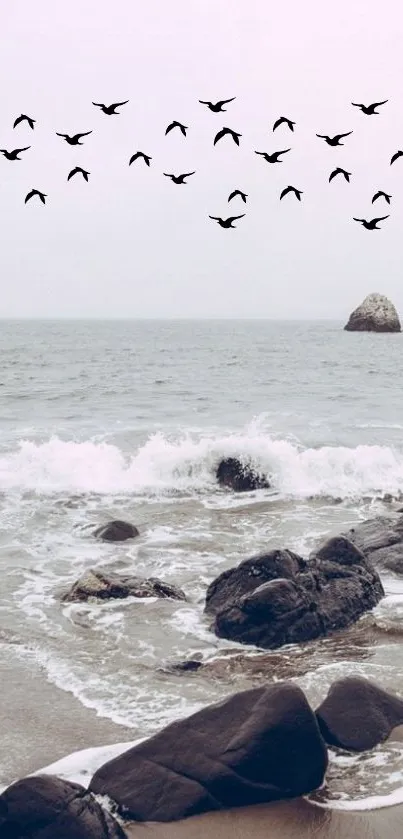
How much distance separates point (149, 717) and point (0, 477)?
12.4m

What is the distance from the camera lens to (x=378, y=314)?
103 m

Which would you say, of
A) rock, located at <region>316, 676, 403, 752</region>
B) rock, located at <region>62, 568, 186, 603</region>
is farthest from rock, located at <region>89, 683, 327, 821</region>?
rock, located at <region>62, 568, 186, 603</region>

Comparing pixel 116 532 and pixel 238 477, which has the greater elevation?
pixel 238 477

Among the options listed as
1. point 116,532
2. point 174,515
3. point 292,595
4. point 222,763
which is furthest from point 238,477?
point 222,763

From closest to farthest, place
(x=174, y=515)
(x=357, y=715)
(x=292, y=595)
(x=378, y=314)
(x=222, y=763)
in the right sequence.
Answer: (x=222, y=763) < (x=357, y=715) < (x=292, y=595) < (x=174, y=515) < (x=378, y=314)

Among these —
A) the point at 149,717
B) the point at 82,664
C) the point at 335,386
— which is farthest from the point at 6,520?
the point at 335,386

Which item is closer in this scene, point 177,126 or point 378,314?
point 177,126

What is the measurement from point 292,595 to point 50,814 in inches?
173

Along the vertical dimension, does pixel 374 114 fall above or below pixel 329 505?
above

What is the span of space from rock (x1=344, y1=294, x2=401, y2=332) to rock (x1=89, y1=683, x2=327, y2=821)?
99.0 meters

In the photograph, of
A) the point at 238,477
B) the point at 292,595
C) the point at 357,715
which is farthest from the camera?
the point at 238,477

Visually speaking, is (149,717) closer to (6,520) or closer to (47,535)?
(47,535)

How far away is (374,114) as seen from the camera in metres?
7.96

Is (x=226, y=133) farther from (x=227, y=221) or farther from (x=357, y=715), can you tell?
(x=357, y=715)
